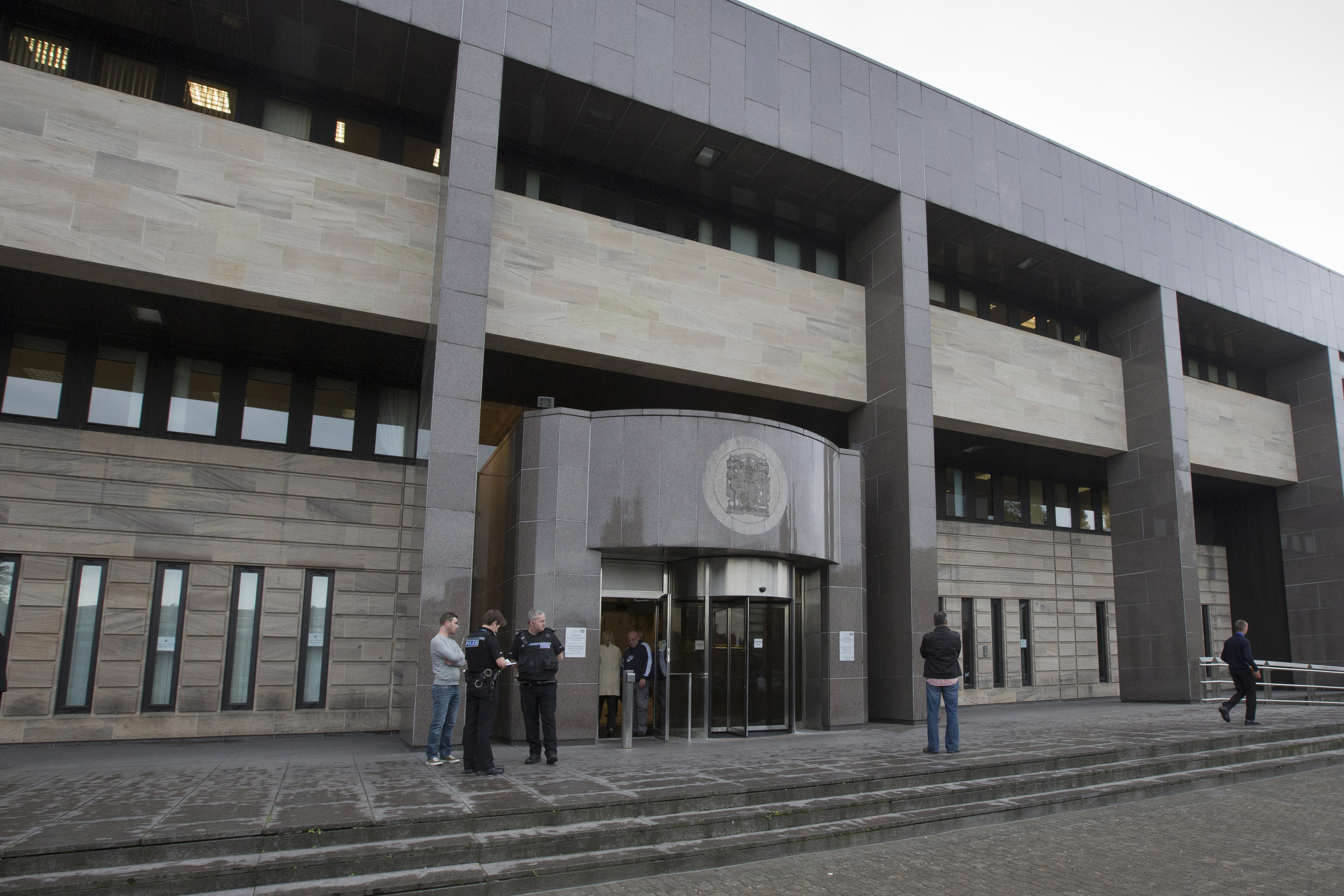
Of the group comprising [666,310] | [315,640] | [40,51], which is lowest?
[315,640]

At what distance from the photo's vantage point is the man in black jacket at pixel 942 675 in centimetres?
1157

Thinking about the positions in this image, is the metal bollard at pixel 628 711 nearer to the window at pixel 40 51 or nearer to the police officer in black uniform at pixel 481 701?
the police officer in black uniform at pixel 481 701

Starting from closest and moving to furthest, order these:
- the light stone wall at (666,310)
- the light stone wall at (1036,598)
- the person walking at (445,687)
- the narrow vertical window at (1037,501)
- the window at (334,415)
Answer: the person walking at (445,687) → the light stone wall at (666,310) → the window at (334,415) → the light stone wall at (1036,598) → the narrow vertical window at (1037,501)

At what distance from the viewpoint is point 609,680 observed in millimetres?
14039

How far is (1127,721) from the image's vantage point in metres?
16.0

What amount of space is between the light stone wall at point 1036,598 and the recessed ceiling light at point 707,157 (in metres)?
12.3

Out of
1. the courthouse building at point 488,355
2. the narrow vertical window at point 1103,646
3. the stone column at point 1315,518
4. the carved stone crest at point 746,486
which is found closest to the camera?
the courthouse building at point 488,355

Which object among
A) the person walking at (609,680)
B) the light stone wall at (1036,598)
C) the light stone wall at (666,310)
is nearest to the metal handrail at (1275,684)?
the light stone wall at (1036,598)

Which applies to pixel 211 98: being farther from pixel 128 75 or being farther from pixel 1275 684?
pixel 1275 684

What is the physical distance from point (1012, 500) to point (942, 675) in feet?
53.5

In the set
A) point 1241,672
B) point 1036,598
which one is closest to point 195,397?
point 1241,672

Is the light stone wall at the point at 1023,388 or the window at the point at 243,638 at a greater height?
the light stone wall at the point at 1023,388

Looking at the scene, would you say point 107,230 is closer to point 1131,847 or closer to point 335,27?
point 335,27

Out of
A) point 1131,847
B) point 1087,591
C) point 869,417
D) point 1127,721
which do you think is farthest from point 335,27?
point 1087,591
